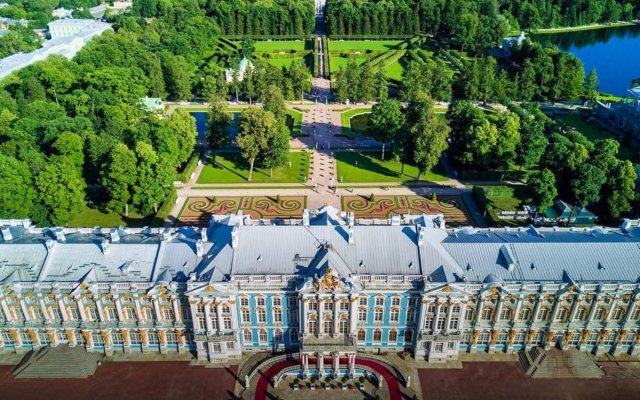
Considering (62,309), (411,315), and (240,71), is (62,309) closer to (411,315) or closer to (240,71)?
(411,315)

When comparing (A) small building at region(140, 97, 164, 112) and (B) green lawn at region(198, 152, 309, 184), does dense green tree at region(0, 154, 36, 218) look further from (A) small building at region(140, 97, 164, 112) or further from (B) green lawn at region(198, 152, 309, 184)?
(A) small building at region(140, 97, 164, 112)

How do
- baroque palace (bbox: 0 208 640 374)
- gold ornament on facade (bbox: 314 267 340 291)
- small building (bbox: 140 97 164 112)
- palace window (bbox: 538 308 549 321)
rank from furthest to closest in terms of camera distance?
small building (bbox: 140 97 164 112) < palace window (bbox: 538 308 549 321) < baroque palace (bbox: 0 208 640 374) < gold ornament on facade (bbox: 314 267 340 291)

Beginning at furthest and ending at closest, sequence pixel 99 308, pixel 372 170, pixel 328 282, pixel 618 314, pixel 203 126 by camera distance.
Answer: pixel 203 126
pixel 372 170
pixel 618 314
pixel 99 308
pixel 328 282

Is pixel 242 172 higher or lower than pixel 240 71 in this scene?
lower

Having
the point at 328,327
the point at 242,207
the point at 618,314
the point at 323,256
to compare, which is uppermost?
the point at 323,256

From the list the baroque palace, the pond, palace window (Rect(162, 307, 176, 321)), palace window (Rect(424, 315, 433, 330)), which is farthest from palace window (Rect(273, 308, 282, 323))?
the pond

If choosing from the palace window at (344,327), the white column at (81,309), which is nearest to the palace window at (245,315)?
the palace window at (344,327)

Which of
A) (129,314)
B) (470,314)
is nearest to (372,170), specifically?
(470,314)
